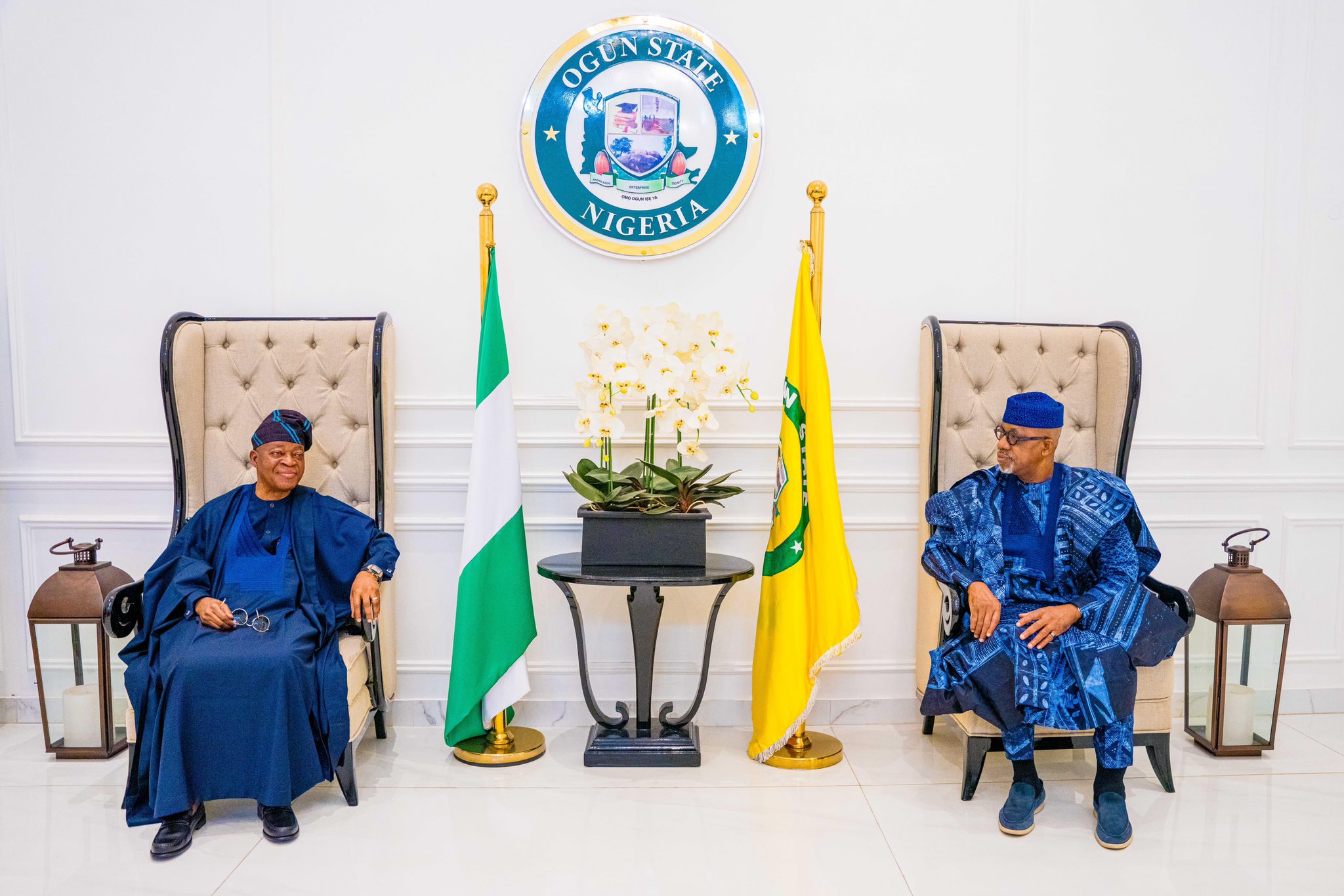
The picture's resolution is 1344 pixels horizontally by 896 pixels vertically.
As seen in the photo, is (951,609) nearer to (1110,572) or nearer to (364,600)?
(1110,572)

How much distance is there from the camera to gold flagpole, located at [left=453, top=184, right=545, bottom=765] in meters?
3.04

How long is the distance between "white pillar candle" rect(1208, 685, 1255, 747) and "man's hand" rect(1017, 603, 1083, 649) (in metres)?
0.95

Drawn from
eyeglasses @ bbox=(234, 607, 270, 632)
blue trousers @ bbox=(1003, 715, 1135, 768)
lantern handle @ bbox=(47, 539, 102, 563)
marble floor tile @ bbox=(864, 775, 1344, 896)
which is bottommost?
marble floor tile @ bbox=(864, 775, 1344, 896)

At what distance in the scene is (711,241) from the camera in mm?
3389

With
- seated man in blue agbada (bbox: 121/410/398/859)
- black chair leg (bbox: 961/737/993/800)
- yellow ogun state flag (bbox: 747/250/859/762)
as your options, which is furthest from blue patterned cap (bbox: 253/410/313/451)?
black chair leg (bbox: 961/737/993/800)

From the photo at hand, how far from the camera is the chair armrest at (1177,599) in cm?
273

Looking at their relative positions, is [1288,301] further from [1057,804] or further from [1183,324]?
[1057,804]

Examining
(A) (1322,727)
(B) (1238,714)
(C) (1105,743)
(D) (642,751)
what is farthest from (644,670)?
(A) (1322,727)

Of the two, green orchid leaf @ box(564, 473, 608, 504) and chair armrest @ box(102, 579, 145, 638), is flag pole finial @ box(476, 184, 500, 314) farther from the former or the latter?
chair armrest @ box(102, 579, 145, 638)

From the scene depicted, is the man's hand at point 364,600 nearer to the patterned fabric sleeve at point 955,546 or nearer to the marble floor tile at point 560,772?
the marble floor tile at point 560,772

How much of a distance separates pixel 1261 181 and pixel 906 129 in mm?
1387

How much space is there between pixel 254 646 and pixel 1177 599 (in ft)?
8.89

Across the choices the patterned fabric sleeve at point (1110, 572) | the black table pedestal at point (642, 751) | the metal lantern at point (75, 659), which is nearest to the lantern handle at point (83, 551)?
the metal lantern at point (75, 659)

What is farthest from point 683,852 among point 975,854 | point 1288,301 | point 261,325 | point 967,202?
point 1288,301
